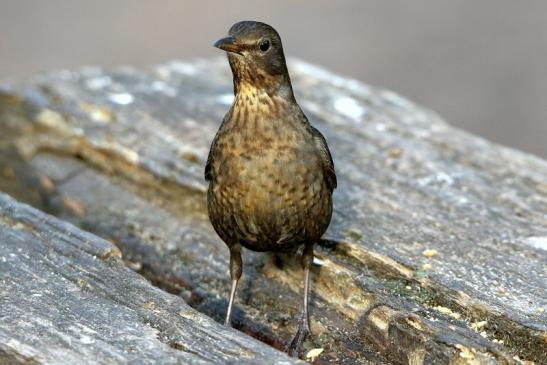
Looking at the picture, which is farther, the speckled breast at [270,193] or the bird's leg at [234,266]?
the bird's leg at [234,266]

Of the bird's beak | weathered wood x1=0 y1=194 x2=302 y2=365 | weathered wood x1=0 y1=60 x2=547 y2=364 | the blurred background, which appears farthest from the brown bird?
the blurred background

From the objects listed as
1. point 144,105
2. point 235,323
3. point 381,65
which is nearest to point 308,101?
point 144,105

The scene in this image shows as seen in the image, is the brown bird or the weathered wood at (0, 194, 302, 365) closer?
the weathered wood at (0, 194, 302, 365)

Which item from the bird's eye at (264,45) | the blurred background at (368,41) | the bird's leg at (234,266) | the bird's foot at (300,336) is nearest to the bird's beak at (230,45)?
the bird's eye at (264,45)

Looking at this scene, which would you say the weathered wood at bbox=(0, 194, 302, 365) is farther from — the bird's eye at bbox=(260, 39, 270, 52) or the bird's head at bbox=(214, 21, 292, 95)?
the bird's eye at bbox=(260, 39, 270, 52)

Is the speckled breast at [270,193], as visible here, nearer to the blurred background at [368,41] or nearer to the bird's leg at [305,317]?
the bird's leg at [305,317]

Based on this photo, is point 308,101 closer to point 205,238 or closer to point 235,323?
point 205,238

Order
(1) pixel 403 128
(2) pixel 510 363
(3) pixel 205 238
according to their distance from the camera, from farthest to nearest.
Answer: (1) pixel 403 128 → (3) pixel 205 238 → (2) pixel 510 363
